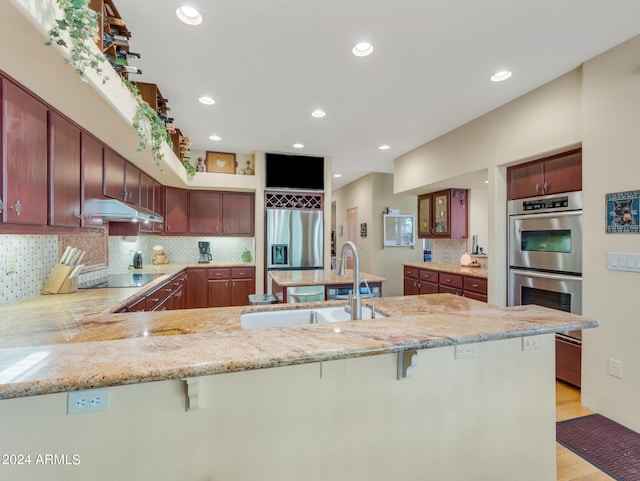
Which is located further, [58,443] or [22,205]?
[22,205]

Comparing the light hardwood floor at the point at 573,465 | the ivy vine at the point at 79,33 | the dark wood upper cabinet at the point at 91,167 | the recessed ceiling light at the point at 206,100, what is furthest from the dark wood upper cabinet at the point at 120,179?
the light hardwood floor at the point at 573,465

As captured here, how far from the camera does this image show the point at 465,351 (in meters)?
1.30

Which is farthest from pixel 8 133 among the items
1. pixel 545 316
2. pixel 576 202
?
pixel 576 202

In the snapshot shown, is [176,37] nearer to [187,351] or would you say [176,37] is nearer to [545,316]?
[187,351]

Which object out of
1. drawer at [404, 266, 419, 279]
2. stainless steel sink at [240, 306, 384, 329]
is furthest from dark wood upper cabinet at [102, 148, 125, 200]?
drawer at [404, 266, 419, 279]

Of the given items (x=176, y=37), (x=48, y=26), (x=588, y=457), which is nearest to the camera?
(x=48, y=26)

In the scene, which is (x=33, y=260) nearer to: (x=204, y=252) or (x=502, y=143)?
(x=204, y=252)

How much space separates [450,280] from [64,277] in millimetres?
4252

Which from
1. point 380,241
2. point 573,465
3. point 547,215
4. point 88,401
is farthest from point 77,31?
point 380,241

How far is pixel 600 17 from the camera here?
189cm

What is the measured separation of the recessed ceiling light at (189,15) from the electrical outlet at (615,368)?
3766mm

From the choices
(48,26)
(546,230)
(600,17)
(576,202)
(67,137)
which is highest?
(600,17)

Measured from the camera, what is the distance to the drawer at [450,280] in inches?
156

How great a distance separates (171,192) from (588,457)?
547cm
